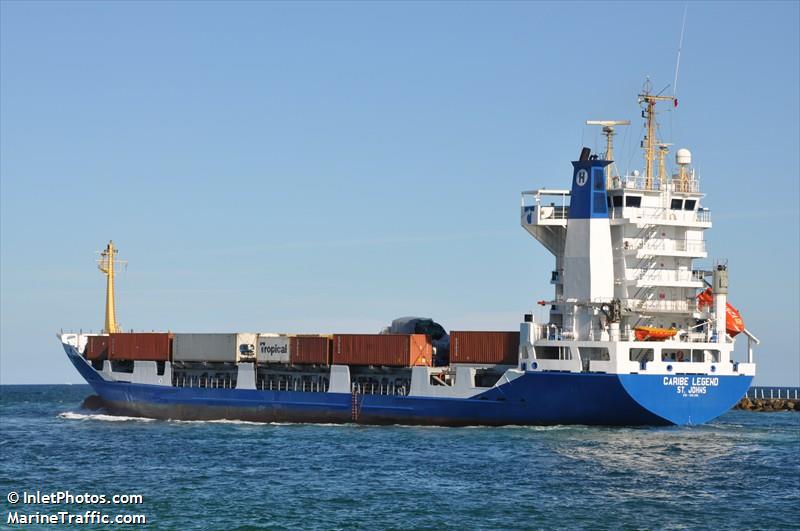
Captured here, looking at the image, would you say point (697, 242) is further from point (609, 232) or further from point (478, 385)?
point (478, 385)

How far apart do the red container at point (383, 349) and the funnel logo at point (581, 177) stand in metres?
10.5

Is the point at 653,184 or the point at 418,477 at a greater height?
the point at 653,184

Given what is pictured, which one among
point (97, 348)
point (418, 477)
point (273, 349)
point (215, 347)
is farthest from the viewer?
point (97, 348)

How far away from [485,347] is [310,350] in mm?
10414

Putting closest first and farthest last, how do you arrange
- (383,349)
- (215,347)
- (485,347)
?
(485,347), (383,349), (215,347)

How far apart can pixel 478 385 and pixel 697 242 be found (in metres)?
11.8

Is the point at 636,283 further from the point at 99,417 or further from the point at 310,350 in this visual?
the point at 99,417

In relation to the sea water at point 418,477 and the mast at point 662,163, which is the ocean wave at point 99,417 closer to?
the sea water at point 418,477

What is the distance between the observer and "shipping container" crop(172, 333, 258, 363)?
6216cm

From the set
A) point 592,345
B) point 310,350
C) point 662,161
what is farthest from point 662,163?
point 310,350

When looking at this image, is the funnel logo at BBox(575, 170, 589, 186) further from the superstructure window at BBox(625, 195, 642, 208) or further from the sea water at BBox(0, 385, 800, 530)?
the sea water at BBox(0, 385, 800, 530)

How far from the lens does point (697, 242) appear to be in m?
52.4

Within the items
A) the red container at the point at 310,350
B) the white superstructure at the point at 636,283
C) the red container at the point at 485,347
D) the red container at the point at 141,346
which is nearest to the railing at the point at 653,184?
the white superstructure at the point at 636,283

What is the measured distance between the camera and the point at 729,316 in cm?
5316
